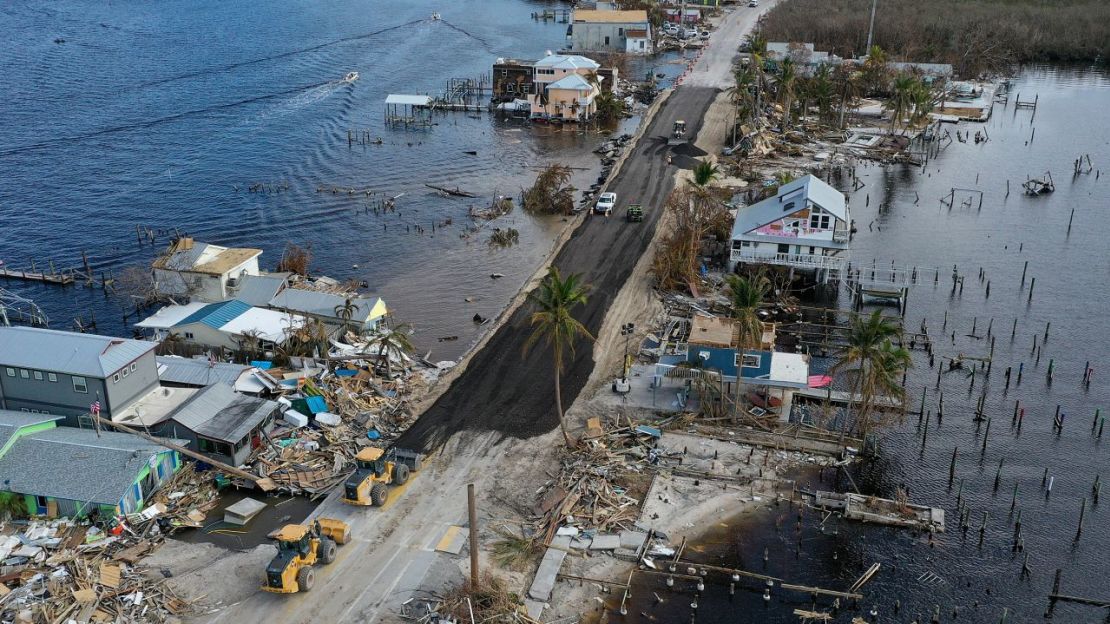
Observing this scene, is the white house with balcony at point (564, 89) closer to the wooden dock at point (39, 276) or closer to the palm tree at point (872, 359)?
the wooden dock at point (39, 276)

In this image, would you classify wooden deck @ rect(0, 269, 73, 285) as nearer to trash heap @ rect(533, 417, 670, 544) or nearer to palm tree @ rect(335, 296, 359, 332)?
palm tree @ rect(335, 296, 359, 332)

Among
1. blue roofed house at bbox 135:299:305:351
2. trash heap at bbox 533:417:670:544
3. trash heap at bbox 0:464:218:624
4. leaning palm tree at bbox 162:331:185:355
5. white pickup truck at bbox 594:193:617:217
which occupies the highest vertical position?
white pickup truck at bbox 594:193:617:217

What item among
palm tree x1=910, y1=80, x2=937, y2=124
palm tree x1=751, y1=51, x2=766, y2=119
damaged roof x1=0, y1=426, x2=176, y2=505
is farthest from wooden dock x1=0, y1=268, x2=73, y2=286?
palm tree x1=910, y1=80, x2=937, y2=124

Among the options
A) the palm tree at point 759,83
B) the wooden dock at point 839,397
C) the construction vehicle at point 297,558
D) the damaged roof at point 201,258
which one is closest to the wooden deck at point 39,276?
the damaged roof at point 201,258

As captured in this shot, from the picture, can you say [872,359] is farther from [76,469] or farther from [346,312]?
[76,469]

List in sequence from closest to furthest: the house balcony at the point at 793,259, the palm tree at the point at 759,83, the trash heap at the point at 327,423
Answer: the trash heap at the point at 327,423 < the house balcony at the point at 793,259 < the palm tree at the point at 759,83

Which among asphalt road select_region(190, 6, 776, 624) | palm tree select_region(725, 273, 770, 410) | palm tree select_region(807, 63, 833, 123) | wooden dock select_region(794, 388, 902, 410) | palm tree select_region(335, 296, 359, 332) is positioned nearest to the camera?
asphalt road select_region(190, 6, 776, 624)

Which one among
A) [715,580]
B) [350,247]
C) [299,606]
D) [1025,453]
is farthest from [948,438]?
[350,247]

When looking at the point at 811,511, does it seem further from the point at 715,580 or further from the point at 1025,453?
the point at 1025,453
